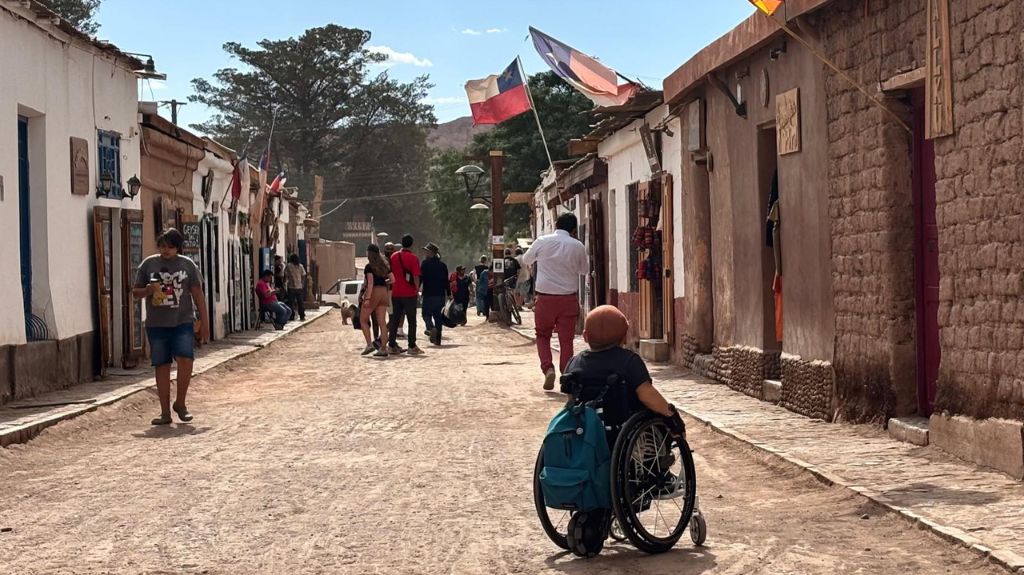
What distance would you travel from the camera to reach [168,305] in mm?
11766

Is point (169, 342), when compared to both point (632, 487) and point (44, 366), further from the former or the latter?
point (632, 487)

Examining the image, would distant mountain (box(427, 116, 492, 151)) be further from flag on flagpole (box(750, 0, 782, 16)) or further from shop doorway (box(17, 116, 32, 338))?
flag on flagpole (box(750, 0, 782, 16))

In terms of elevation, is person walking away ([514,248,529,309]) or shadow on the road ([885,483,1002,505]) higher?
person walking away ([514,248,529,309])

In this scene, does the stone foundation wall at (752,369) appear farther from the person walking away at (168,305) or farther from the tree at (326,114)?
the tree at (326,114)

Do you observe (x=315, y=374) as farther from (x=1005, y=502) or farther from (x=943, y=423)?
(x=1005, y=502)

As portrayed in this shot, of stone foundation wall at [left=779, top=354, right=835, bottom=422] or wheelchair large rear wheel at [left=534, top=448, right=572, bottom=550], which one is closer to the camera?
wheelchair large rear wheel at [left=534, top=448, right=572, bottom=550]

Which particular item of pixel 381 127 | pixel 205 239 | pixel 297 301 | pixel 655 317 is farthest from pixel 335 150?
pixel 655 317

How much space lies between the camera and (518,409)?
1241cm

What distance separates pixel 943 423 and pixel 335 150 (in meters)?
67.1

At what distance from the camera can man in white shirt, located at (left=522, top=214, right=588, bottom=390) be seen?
13.8 m

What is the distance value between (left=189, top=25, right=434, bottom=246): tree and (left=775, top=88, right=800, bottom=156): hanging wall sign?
194ft

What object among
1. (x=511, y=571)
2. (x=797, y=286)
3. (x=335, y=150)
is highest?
(x=335, y=150)

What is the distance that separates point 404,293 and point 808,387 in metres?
10.2

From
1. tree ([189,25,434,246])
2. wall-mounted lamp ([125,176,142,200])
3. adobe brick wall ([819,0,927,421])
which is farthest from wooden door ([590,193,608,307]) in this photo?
tree ([189,25,434,246])
